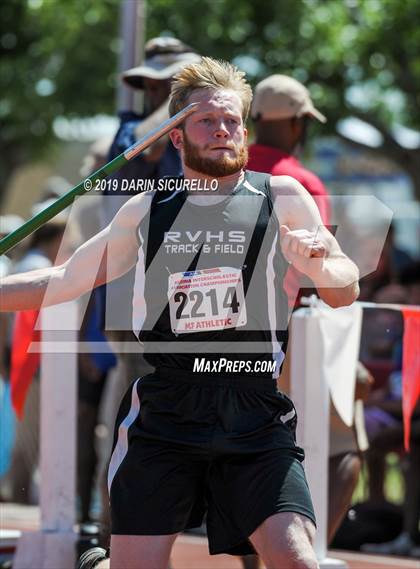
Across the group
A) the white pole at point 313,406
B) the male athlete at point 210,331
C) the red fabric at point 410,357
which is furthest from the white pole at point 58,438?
the male athlete at point 210,331

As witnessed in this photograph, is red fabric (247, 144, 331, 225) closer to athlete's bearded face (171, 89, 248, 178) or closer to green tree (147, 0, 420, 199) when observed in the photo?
athlete's bearded face (171, 89, 248, 178)

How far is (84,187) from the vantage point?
4.00 m

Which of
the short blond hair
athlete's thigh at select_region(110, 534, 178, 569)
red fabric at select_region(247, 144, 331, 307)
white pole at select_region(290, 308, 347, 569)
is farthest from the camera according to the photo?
white pole at select_region(290, 308, 347, 569)

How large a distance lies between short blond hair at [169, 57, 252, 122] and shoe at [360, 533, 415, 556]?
3565 mm

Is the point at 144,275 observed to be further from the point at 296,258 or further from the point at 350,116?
the point at 350,116

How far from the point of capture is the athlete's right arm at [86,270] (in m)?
4.07

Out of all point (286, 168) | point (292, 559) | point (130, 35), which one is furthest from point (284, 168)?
point (130, 35)

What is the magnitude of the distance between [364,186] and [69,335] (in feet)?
65.1

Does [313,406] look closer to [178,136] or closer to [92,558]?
[92,558]

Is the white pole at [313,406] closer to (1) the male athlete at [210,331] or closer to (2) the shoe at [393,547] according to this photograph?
(1) the male athlete at [210,331]

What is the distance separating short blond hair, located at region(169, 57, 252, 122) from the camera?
4.11m

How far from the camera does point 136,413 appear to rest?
3.98 meters

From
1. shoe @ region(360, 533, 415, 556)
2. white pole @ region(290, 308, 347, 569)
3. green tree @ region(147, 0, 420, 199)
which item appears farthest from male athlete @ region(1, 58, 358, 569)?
green tree @ region(147, 0, 420, 199)

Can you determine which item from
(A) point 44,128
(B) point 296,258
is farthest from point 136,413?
(A) point 44,128
